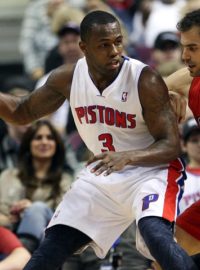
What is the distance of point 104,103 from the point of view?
5887 mm

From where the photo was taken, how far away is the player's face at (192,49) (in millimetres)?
5750

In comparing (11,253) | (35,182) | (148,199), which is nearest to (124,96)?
(148,199)

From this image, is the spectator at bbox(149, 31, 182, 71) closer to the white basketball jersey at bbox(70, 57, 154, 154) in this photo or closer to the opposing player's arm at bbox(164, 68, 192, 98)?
the opposing player's arm at bbox(164, 68, 192, 98)

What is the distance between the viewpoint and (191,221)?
6.10 m

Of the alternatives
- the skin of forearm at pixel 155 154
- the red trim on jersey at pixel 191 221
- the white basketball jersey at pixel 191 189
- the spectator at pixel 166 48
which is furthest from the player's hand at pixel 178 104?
the spectator at pixel 166 48

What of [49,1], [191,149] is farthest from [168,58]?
[191,149]

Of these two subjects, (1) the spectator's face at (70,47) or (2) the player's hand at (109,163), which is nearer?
(2) the player's hand at (109,163)

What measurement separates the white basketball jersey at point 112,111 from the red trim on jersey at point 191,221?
56cm

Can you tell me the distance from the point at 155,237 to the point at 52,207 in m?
2.70

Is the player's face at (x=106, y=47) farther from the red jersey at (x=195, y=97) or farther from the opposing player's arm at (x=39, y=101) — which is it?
the red jersey at (x=195, y=97)

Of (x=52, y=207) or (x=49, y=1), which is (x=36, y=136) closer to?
(x=52, y=207)

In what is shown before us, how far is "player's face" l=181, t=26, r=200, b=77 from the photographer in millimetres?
5750

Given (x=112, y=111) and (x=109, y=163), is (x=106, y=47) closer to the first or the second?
(x=112, y=111)

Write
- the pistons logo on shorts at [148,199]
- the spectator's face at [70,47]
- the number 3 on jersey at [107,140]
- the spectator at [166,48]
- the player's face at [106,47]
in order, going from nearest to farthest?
the pistons logo on shorts at [148,199]
the player's face at [106,47]
the number 3 on jersey at [107,140]
the spectator's face at [70,47]
the spectator at [166,48]
